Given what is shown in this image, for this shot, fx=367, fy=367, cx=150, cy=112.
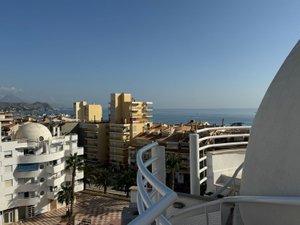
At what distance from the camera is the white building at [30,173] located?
35.8 meters

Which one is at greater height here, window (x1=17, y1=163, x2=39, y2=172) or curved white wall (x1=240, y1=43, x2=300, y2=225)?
curved white wall (x1=240, y1=43, x2=300, y2=225)

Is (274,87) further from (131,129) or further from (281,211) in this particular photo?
(131,129)

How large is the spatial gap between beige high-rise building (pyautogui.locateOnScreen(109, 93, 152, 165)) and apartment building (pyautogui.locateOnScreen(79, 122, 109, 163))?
2331 millimetres

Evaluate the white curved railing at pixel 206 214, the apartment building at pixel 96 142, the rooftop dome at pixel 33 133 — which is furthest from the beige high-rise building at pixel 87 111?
the white curved railing at pixel 206 214

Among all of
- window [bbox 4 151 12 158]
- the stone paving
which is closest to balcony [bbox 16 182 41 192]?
the stone paving

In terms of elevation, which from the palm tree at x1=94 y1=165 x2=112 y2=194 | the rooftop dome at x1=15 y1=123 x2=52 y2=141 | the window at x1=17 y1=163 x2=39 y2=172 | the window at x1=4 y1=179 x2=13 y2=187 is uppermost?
the rooftop dome at x1=15 y1=123 x2=52 y2=141

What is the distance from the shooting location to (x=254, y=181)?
17.9 feet

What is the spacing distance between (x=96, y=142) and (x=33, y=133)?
29570 millimetres

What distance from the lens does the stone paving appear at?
3516 cm

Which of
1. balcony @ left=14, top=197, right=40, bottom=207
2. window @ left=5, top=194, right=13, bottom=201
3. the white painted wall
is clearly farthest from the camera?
balcony @ left=14, top=197, right=40, bottom=207

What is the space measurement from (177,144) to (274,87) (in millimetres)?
51058

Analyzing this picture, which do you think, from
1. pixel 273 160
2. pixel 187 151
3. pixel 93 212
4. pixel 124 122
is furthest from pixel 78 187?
pixel 273 160

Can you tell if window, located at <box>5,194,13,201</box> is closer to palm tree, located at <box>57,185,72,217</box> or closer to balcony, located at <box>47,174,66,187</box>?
balcony, located at <box>47,174,66,187</box>

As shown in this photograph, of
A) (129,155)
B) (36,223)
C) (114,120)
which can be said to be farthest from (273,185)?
(114,120)
